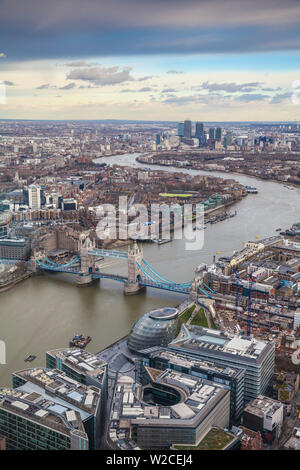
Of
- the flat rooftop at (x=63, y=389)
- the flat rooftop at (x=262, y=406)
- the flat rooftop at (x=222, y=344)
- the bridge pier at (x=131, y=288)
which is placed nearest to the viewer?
the flat rooftop at (x=63, y=389)

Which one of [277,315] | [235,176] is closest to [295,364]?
[277,315]

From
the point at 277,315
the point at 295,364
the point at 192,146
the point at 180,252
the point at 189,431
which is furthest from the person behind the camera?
the point at 192,146

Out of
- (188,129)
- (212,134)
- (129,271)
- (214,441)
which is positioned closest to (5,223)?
(129,271)

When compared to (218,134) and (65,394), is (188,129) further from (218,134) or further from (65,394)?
(65,394)

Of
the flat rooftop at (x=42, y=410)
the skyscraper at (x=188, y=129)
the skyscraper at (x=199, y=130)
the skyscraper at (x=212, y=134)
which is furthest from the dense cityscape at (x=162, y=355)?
the skyscraper at (x=188, y=129)

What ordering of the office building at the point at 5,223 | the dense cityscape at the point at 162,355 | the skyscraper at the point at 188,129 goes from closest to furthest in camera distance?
the dense cityscape at the point at 162,355, the office building at the point at 5,223, the skyscraper at the point at 188,129

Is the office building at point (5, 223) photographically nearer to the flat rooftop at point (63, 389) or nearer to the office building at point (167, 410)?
the flat rooftop at point (63, 389)

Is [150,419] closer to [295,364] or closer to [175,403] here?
[175,403]
